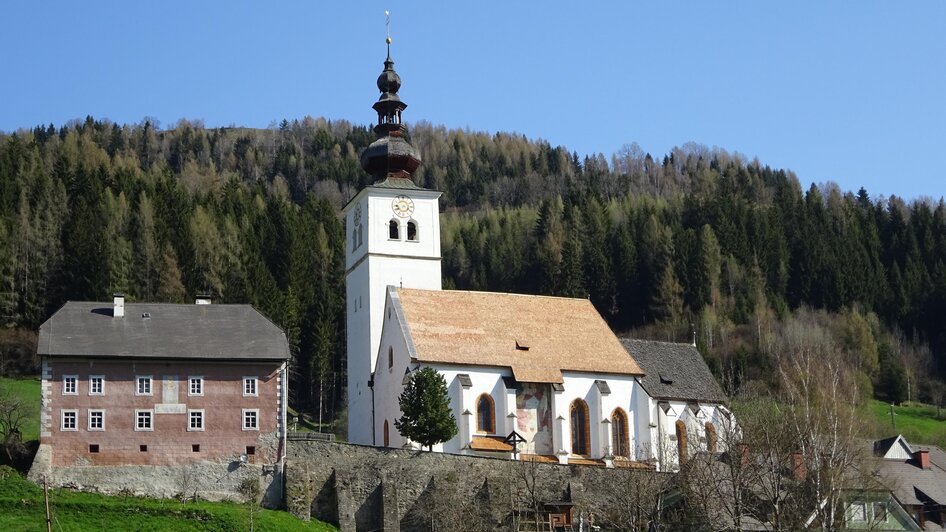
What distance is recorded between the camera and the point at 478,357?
65.6 metres

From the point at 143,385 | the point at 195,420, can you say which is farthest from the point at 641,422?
the point at 143,385

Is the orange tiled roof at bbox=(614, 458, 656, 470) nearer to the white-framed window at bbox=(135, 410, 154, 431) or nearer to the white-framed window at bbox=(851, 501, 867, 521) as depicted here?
the white-framed window at bbox=(851, 501, 867, 521)

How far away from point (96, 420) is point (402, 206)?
22.5 meters

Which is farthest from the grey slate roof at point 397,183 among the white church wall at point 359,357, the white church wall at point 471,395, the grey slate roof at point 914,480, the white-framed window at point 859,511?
the white-framed window at point 859,511

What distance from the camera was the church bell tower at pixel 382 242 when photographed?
69.9 meters

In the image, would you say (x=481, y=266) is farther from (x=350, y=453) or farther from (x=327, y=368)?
(x=350, y=453)

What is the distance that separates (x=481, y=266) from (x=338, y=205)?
34610 millimetres

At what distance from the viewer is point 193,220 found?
10306 centimetres

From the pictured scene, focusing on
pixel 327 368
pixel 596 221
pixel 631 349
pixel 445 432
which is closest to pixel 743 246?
pixel 596 221

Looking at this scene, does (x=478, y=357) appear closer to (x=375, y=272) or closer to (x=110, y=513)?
(x=375, y=272)

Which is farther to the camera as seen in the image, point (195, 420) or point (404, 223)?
point (404, 223)

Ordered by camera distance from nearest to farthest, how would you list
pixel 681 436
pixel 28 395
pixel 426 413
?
1. pixel 426 413
2. pixel 681 436
3. pixel 28 395

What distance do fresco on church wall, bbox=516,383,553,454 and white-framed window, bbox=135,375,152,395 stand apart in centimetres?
1727

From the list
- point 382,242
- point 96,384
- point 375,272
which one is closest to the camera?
point 96,384
